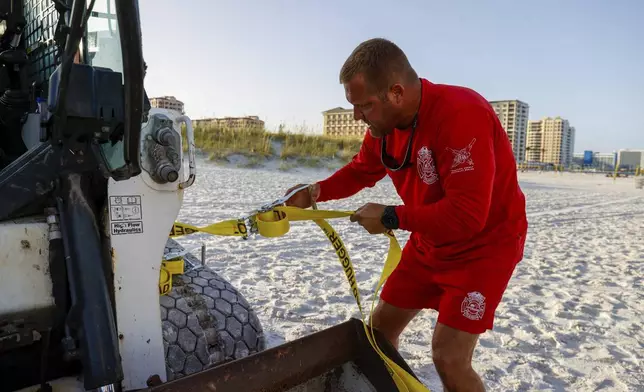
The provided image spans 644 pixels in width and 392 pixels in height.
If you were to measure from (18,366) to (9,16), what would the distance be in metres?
2.06

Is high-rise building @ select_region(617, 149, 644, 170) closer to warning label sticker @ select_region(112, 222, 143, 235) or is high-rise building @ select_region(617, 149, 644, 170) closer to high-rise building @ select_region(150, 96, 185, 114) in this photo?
high-rise building @ select_region(150, 96, 185, 114)

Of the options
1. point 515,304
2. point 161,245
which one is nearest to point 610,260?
point 515,304

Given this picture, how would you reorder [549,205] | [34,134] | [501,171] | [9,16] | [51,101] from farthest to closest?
[549,205] < [9,16] < [34,134] < [501,171] < [51,101]

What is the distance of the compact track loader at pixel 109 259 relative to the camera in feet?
4.56

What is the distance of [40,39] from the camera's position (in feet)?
8.54

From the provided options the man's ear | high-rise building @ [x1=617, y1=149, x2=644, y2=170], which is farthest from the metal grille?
high-rise building @ [x1=617, y1=149, x2=644, y2=170]

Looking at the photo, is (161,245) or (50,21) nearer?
(161,245)

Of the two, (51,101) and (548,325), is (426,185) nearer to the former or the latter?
(51,101)

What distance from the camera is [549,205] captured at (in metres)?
14.4

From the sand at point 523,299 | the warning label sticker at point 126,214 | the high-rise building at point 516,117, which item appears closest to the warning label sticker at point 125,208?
the warning label sticker at point 126,214

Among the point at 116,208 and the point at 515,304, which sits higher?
the point at 116,208

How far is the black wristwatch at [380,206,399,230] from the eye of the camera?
2.13 m

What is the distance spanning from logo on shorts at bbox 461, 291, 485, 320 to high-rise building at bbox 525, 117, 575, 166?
111 metres

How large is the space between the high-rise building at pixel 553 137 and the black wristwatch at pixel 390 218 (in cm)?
11079
